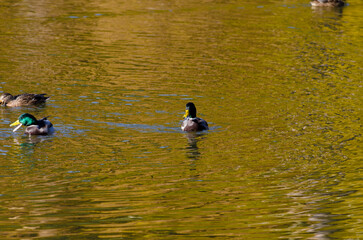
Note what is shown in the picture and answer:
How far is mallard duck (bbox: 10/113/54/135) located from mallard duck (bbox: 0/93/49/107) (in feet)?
7.79

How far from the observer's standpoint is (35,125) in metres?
17.5

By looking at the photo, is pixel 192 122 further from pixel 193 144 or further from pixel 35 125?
pixel 35 125

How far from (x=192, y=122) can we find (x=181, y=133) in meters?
0.45

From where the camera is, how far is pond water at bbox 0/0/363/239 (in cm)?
1148

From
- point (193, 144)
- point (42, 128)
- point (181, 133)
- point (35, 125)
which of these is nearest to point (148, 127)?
point (181, 133)

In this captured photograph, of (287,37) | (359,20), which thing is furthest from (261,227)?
(359,20)

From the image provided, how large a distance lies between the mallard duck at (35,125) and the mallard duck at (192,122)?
3260 mm

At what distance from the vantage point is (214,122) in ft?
61.8

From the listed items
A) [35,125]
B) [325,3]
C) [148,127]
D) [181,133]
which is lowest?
[181,133]

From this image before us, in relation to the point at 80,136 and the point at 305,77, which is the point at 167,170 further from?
the point at 305,77

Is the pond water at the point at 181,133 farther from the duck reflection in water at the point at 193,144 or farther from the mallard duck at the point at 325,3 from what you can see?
the mallard duck at the point at 325,3

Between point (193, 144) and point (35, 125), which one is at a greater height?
point (35, 125)

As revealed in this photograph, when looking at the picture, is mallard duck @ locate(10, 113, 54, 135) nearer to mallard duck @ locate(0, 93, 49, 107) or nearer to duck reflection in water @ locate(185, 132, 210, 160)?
mallard duck @ locate(0, 93, 49, 107)

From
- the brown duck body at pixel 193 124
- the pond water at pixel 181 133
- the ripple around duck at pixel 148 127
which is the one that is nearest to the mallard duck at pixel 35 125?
the pond water at pixel 181 133
